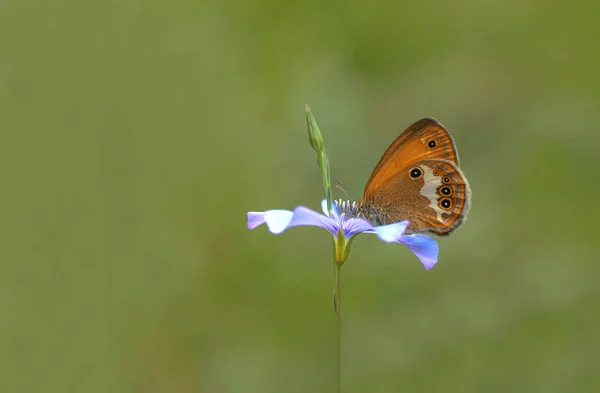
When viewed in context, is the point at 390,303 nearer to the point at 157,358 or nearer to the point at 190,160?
the point at 157,358

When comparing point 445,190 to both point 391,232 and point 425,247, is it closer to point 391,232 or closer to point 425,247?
point 425,247

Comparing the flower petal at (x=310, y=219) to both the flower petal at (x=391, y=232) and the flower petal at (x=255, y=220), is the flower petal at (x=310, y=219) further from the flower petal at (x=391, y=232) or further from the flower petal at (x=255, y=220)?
the flower petal at (x=255, y=220)

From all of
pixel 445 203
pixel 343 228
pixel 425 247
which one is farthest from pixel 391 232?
pixel 445 203

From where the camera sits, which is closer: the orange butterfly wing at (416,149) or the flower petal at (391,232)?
the flower petal at (391,232)

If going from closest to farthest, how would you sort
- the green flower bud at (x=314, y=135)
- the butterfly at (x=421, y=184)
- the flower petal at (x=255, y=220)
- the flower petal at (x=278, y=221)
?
1. the flower petal at (x=278, y=221)
2. the green flower bud at (x=314, y=135)
3. the flower petal at (x=255, y=220)
4. the butterfly at (x=421, y=184)

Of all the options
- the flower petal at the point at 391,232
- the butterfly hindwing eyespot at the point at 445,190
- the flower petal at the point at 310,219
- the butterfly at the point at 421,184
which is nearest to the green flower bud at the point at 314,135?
the flower petal at the point at 310,219

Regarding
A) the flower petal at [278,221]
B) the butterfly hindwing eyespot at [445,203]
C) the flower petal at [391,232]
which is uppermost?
the butterfly hindwing eyespot at [445,203]

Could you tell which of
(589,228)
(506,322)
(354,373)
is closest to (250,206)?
(354,373)
